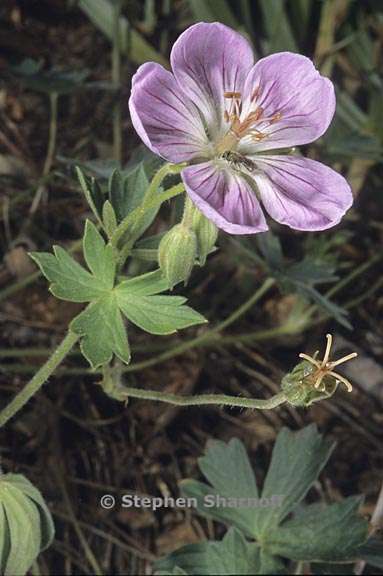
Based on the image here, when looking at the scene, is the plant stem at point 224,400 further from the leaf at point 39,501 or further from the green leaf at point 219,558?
the green leaf at point 219,558

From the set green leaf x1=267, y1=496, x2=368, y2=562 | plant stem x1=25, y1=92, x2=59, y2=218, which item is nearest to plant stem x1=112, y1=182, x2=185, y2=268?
green leaf x1=267, y1=496, x2=368, y2=562

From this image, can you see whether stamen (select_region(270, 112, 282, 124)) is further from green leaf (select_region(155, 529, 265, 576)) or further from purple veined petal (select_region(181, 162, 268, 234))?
green leaf (select_region(155, 529, 265, 576))

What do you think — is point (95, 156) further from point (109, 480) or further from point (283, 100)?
point (283, 100)

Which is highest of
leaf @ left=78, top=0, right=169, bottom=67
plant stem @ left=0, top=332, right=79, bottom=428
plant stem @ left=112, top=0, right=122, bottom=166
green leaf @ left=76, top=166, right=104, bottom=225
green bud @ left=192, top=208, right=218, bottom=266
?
leaf @ left=78, top=0, right=169, bottom=67

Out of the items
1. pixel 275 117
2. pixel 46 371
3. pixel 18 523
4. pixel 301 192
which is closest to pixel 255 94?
pixel 275 117

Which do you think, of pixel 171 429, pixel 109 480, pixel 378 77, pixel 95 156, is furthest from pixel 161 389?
pixel 378 77
